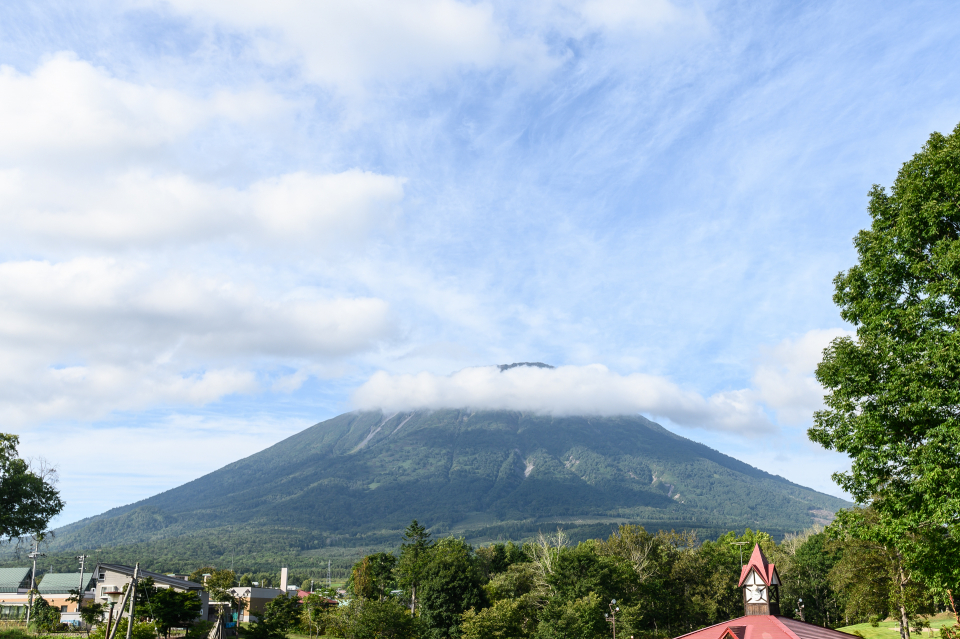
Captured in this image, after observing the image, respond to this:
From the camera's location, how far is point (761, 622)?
34594mm

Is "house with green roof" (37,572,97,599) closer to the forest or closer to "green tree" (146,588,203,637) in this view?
the forest

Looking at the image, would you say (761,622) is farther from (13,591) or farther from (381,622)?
(13,591)

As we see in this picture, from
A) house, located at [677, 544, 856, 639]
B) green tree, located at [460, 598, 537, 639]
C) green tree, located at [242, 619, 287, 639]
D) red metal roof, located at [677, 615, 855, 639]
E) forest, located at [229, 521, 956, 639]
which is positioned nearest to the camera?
red metal roof, located at [677, 615, 855, 639]

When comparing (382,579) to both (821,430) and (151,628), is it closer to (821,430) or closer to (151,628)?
(151,628)

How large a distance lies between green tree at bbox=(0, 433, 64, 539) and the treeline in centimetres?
2523

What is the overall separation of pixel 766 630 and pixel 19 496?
41848mm

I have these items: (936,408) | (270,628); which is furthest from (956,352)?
(270,628)

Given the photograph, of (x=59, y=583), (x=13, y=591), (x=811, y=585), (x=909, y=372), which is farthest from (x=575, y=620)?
(x=13, y=591)

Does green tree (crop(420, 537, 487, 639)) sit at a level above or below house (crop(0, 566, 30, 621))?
above

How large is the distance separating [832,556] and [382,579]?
178ft

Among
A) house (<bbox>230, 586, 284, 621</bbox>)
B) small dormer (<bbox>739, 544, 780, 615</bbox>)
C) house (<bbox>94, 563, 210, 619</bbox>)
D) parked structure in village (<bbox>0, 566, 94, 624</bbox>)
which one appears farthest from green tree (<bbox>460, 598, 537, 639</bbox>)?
house (<bbox>230, 586, 284, 621</bbox>)

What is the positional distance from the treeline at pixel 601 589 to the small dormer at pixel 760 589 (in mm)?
6292

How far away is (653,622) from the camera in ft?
211

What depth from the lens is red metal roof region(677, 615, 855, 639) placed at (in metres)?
32.2
